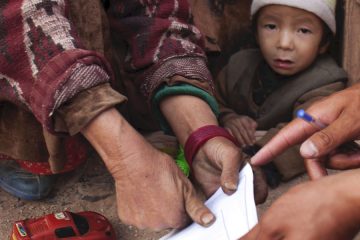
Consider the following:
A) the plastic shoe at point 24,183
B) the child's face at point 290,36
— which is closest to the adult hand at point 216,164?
the plastic shoe at point 24,183

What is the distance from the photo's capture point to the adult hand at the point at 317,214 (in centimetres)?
127

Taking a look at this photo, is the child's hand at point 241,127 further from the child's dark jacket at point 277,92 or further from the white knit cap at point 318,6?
the white knit cap at point 318,6

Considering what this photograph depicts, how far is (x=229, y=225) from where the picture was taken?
155cm

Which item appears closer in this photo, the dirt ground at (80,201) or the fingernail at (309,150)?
the fingernail at (309,150)

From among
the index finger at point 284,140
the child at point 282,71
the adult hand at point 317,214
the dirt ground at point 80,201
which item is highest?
the adult hand at point 317,214

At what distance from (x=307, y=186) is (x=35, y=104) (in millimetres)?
827

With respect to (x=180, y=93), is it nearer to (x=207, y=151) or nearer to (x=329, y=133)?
(x=207, y=151)

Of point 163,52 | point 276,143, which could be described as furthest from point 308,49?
point 276,143

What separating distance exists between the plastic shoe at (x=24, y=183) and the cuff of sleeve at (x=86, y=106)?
73 centimetres

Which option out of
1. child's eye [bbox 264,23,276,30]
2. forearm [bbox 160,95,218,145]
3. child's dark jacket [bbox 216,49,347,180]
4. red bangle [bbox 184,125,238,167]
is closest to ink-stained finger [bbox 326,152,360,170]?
red bangle [bbox 184,125,238,167]

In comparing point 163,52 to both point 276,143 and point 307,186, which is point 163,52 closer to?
point 276,143

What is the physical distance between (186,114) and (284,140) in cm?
40

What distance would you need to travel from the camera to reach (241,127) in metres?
2.65

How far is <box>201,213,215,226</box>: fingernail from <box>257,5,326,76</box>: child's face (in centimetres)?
128
